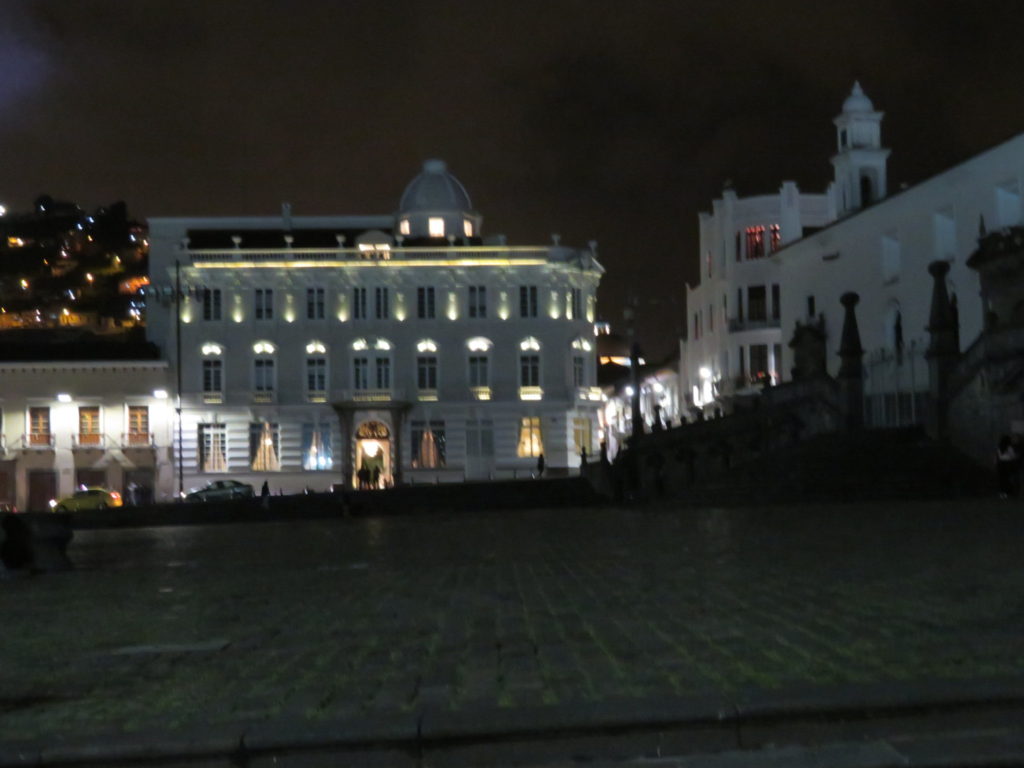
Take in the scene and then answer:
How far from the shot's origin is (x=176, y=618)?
452 inches

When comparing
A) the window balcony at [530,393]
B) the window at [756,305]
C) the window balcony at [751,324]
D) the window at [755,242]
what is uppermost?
the window at [755,242]

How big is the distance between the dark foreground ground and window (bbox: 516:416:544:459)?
49908 millimetres

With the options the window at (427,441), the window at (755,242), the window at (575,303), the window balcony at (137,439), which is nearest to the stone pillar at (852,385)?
the window at (575,303)

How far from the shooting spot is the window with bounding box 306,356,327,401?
6819 centimetres

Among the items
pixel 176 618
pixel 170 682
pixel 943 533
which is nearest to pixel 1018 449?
pixel 943 533

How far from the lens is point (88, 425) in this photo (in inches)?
2702

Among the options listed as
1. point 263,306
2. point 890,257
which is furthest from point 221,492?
point 890,257

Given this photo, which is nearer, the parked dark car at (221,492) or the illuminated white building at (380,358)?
the parked dark car at (221,492)

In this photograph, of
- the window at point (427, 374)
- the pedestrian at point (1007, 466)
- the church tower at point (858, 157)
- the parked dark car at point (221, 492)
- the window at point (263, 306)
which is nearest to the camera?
the pedestrian at point (1007, 466)

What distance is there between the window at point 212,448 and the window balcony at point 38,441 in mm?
7413

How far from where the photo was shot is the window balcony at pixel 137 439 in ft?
223

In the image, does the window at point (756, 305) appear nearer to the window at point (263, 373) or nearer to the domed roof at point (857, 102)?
the domed roof at point (857, 102)

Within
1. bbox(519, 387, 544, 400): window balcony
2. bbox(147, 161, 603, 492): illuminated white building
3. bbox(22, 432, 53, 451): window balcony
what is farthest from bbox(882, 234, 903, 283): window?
bbox(22, 432, 53, 451): window balcony

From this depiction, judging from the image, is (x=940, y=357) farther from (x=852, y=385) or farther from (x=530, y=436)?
(x=530, y=436)
